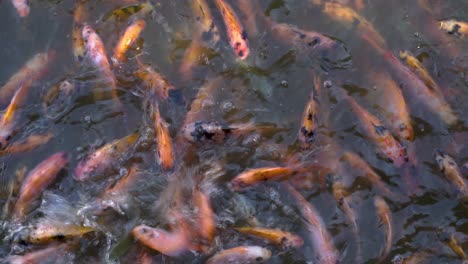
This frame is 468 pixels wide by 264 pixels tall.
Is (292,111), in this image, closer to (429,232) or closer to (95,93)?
(429,232)

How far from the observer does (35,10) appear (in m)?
4.74

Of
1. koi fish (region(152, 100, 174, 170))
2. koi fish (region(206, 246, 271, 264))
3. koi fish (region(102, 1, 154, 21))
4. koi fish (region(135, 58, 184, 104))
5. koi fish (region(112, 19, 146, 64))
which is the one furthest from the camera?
koi fish (region(102, 1, 154, 21))

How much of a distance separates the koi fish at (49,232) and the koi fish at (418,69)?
282cm

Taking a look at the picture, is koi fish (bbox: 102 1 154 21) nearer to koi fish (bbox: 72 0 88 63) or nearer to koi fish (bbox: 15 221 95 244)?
koi fish (bbox: 72 0 88 63)

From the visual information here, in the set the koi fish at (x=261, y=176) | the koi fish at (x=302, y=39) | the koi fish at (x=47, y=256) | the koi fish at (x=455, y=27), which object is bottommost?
the koi fish at (x=47, y=256)

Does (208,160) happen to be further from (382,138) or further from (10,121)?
(10,121)

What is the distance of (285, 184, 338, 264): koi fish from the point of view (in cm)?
364

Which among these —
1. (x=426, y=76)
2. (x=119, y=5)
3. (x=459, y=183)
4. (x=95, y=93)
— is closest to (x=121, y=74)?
(x=95, y=93)

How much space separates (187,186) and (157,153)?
0.35 meters

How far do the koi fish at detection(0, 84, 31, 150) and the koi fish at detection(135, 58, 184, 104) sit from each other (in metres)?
0.98

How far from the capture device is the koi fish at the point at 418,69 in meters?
4.14

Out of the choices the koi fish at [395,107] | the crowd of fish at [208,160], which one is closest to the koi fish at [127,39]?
the crowd of fish at [208,160]

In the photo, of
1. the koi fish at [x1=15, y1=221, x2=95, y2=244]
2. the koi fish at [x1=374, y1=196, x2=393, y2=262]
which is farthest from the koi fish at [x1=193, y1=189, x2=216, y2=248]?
the koi fish at [x1=374, y1=196, x2=393, y2=262]

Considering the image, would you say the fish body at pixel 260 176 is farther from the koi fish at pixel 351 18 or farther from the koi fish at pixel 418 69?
the koi fish at pixel 351 18
